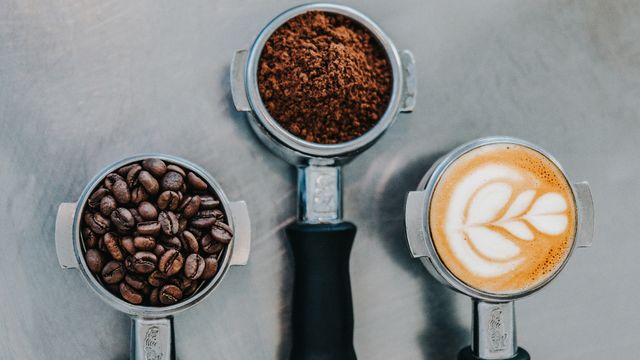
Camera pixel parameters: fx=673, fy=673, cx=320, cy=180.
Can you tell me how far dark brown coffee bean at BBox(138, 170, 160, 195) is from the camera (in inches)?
26.3

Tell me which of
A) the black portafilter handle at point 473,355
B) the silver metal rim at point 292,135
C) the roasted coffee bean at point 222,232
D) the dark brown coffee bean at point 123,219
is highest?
the silver metal rim at point 292,135

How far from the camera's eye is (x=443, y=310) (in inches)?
31.7

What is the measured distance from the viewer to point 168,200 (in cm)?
67

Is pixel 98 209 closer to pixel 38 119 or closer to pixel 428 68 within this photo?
pixel 38 119

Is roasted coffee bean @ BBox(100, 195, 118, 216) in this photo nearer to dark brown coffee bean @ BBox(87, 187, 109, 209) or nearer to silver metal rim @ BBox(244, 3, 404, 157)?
dark brown coffee bean @ BBox(87, 187, 109, 209)

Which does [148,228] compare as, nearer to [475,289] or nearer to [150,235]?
[150,235]

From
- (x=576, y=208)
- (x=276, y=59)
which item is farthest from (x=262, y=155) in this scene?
(x=576, y=208)

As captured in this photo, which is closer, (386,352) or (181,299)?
(181,299)

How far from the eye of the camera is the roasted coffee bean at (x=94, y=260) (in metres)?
0.67

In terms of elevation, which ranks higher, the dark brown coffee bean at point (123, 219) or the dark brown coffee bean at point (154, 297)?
the dark brown coffee bean at point (123, 219)

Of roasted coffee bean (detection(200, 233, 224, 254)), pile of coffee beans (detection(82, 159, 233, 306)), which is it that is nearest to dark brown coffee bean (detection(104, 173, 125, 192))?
pile of coffee beans (detection(82, 159, 233, 306))

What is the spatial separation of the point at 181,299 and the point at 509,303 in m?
0.35

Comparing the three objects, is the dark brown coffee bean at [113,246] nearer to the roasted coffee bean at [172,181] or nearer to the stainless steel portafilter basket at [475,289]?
the roasted coffee bean at [172,181]

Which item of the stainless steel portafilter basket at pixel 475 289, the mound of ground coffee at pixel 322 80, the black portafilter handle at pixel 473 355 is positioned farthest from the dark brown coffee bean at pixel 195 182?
the black portafilter handle at pixel 473 355
